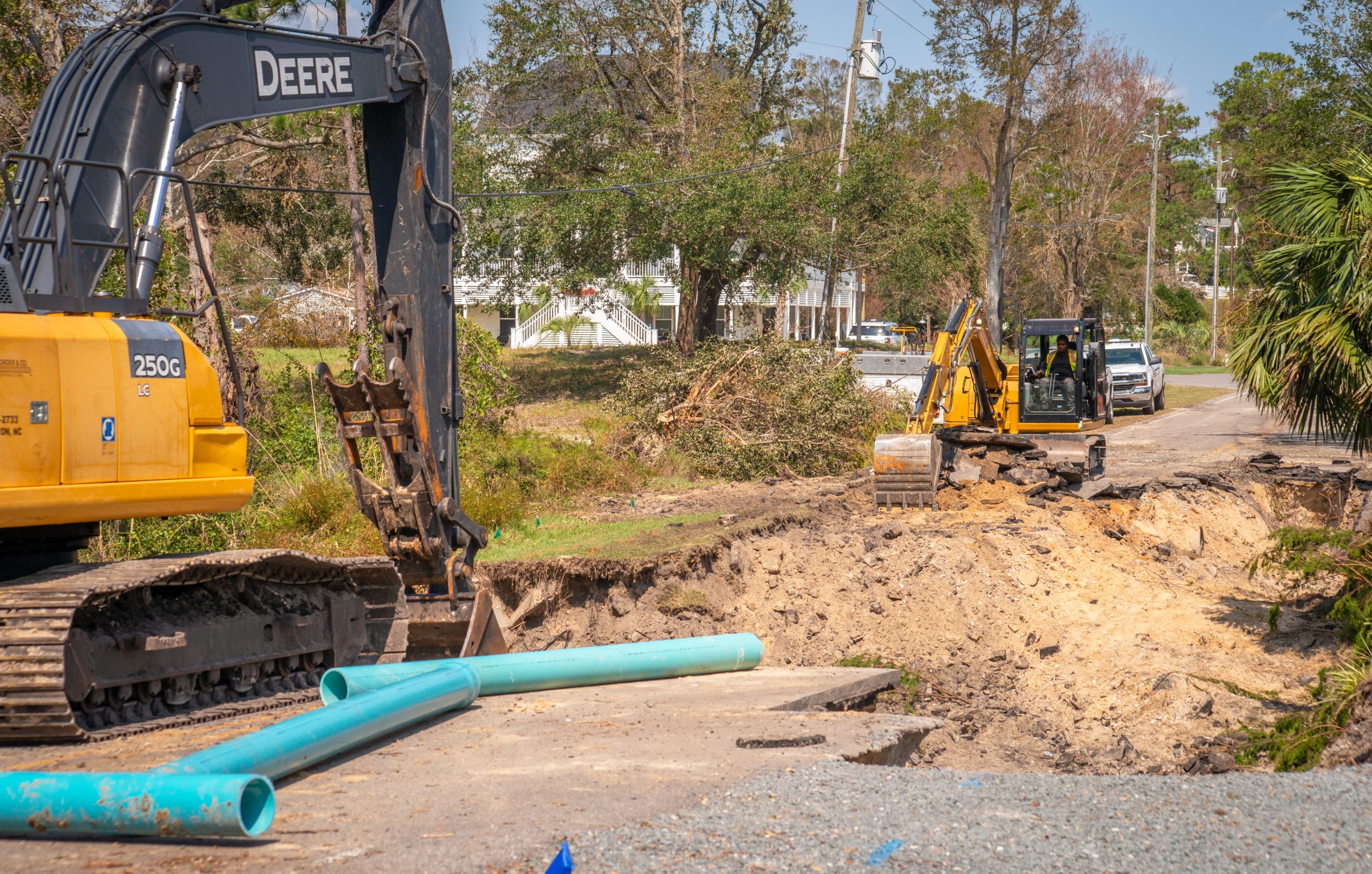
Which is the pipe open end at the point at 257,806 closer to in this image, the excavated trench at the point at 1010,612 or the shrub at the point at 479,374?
the excavated trench at the point at 1010,612

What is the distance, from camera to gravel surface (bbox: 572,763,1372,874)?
13.5 feet

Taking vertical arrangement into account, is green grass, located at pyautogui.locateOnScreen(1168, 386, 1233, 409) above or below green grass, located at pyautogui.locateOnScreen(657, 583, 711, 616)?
above

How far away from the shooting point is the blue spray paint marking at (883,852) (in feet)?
13.6

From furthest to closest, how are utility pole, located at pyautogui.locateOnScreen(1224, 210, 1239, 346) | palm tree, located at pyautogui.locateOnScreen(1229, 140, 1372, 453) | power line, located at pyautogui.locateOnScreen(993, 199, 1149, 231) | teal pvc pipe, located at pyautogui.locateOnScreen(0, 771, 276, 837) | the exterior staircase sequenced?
utility pole, located at pyautogui.locateOnScreen(1224, 210, 1239, 346) < power line, located at pyautogui.locateOnScreen(993, 199, 1149, 231) < the exterior staircase < palm tree, located at pyautogui.locateOnScreen(1229, 140, 1372, 453) < teal pvc pipe, located at pyautogui.locateOnScreen(0, 771, 276, 837)

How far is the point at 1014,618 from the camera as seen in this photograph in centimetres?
1107

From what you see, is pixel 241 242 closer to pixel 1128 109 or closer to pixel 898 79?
pixel 898 79

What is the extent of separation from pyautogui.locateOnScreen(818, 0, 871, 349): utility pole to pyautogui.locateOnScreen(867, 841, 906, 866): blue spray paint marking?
20460 mm

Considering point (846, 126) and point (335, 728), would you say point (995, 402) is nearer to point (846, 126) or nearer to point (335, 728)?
point (846, 126)

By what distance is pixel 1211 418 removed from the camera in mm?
26656

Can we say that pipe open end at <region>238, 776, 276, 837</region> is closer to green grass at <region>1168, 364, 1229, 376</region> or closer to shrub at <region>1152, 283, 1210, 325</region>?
green grass at <region>1168, 364, 1229, 376</region>

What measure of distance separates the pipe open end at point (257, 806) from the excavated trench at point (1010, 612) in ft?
15.8

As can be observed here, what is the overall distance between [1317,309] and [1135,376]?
2102 cm

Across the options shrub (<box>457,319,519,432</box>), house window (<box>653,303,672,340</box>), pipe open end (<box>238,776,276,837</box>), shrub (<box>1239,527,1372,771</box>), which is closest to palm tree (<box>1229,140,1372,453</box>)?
shrub (<box>1239,527,1372,771</box>)

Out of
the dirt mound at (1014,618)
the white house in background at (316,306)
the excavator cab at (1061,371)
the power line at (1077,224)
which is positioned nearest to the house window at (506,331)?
the white house in background at (316,306)
